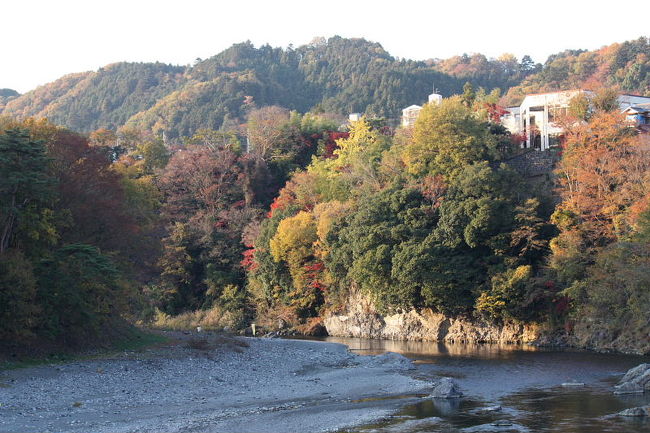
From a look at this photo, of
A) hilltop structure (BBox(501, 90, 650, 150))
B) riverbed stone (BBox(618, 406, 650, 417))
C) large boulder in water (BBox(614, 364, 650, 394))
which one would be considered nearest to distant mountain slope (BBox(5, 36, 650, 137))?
hilltop structure (BBox(501, 90, 650, 150))

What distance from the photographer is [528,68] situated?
528ft

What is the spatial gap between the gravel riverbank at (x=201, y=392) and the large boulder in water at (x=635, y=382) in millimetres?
7902

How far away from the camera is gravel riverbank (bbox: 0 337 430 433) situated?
23.7 metres

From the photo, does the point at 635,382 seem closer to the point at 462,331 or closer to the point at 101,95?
the point at 462,331

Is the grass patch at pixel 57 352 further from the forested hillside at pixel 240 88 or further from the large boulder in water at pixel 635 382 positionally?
the forested hillside at pixel 240 88

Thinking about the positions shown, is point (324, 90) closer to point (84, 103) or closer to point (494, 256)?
point (84, 103)

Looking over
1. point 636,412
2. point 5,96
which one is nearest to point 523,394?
point 636,412

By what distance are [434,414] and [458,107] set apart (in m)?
39.0

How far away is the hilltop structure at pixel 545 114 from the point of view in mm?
66312

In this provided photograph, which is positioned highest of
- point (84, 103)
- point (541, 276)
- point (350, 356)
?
point (84, 103)

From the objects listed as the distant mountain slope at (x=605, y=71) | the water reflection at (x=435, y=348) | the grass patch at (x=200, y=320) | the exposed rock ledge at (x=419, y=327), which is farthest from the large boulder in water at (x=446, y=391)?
the distant mountain slope at (x=605, y=71)

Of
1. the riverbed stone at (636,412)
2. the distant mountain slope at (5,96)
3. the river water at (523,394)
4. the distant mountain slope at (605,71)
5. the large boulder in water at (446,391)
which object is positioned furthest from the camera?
the distant mountain slope at (5,96)

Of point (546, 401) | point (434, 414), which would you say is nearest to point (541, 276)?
point (546, 401)

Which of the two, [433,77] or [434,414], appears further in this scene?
[433,77]
